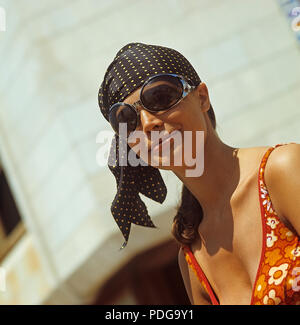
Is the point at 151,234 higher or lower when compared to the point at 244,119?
lower

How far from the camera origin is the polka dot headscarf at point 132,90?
1641 millimetres

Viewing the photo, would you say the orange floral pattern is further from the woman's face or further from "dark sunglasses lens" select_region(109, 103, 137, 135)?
"dark sunglasses lens" select_region(109, 103, 137, 135)

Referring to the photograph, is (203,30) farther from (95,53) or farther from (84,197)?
(84,197)

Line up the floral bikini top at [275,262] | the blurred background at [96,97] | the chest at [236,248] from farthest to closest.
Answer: the blurred background at [96,97] < the chest at [236,248] < the floral bikini top at [275,262]

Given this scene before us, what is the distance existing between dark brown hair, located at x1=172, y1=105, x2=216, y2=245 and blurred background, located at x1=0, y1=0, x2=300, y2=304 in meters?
3.85

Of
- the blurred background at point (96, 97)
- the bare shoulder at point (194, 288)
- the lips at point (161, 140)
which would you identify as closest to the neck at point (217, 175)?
the lips at point (161, 140)

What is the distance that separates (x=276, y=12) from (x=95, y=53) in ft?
7.08

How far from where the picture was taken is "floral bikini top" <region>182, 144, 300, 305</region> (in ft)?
4.88

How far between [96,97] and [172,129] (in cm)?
488

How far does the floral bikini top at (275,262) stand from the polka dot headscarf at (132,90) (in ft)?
1.32

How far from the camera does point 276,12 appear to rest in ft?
20.9

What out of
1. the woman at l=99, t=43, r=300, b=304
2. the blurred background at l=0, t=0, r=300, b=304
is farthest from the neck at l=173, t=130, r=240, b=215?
the blurred background at l=0, t=0, r=300, b=304

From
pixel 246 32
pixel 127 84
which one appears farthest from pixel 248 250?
pixel 246 32

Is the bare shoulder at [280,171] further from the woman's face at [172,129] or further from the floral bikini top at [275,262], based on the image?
the woman's face at [172,129]
